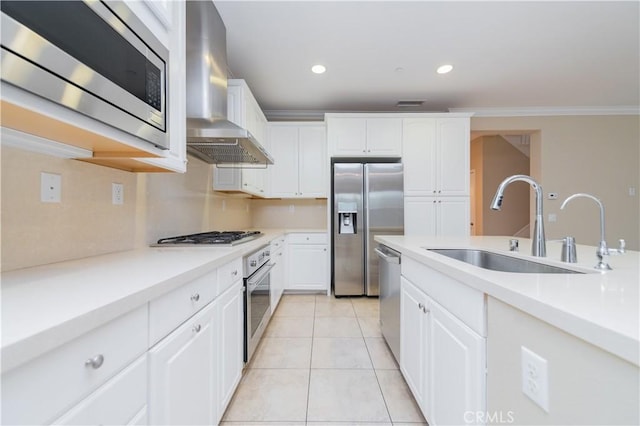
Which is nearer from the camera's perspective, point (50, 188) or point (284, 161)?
point (50, 188)

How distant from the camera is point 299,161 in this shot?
3.86m

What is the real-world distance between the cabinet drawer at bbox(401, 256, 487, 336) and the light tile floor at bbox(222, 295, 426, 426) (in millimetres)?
726

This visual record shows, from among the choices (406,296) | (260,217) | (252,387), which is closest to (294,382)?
(252,387)

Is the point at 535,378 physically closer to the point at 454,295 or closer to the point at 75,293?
the point at 454,295

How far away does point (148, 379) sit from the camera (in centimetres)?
76

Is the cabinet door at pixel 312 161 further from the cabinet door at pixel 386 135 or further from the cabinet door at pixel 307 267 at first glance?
the cabinet door at pixel 307 267

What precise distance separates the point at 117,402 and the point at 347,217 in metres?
3.01

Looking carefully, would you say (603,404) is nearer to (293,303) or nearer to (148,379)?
(148,379)

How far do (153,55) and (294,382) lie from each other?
186cm

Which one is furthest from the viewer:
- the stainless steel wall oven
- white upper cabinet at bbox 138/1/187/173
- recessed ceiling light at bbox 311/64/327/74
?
recessed ceiling light at bbox 311/64/327/74

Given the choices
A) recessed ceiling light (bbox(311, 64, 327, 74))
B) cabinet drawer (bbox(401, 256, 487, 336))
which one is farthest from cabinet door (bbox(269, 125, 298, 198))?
cabinet drawer (bbox(401, 256, 487, 336))

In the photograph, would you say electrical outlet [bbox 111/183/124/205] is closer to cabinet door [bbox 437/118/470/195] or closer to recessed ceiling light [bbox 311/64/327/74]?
recessed ceiling light [bbox 311/64/327/74]

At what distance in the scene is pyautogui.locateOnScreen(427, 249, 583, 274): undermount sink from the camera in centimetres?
117

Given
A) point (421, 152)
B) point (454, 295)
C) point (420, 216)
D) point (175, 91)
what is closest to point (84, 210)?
point (175, 91)
